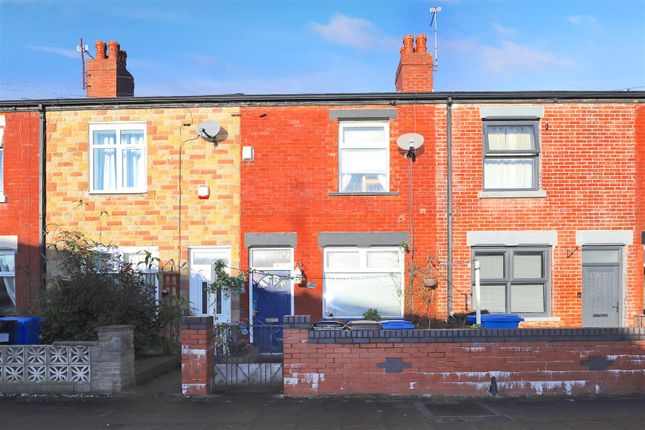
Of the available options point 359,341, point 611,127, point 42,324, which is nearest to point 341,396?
point 359,341

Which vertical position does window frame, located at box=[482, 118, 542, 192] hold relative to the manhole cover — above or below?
above

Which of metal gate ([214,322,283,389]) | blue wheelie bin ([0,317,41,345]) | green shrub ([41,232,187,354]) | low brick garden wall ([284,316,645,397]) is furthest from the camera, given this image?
green shrub ([41,232,187,354])

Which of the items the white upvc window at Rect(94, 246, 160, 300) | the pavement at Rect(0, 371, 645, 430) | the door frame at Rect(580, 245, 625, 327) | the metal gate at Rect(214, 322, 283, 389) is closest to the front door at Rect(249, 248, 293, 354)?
the white upvc window at Rect(94, 246, 160, 300)

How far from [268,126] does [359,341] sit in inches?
238

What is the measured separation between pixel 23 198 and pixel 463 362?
1030cm

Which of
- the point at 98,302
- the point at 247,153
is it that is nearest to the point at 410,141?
the point at 247,153

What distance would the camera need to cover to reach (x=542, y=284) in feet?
41.0

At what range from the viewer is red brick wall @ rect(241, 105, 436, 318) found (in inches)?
490

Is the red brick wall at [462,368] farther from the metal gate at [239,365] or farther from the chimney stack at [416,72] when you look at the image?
the chimney stack at [416,72]

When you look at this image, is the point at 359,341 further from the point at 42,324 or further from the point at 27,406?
the point at 42,324

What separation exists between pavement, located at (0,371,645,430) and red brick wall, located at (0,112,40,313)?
4597 millimetres

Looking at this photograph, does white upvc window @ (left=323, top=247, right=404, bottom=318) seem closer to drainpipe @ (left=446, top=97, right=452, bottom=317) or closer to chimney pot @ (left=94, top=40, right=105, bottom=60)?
drainpipe @ (left=446, top=97, right=452, bottom=317)

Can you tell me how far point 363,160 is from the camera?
12.7 meters

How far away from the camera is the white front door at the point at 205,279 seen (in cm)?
1258
